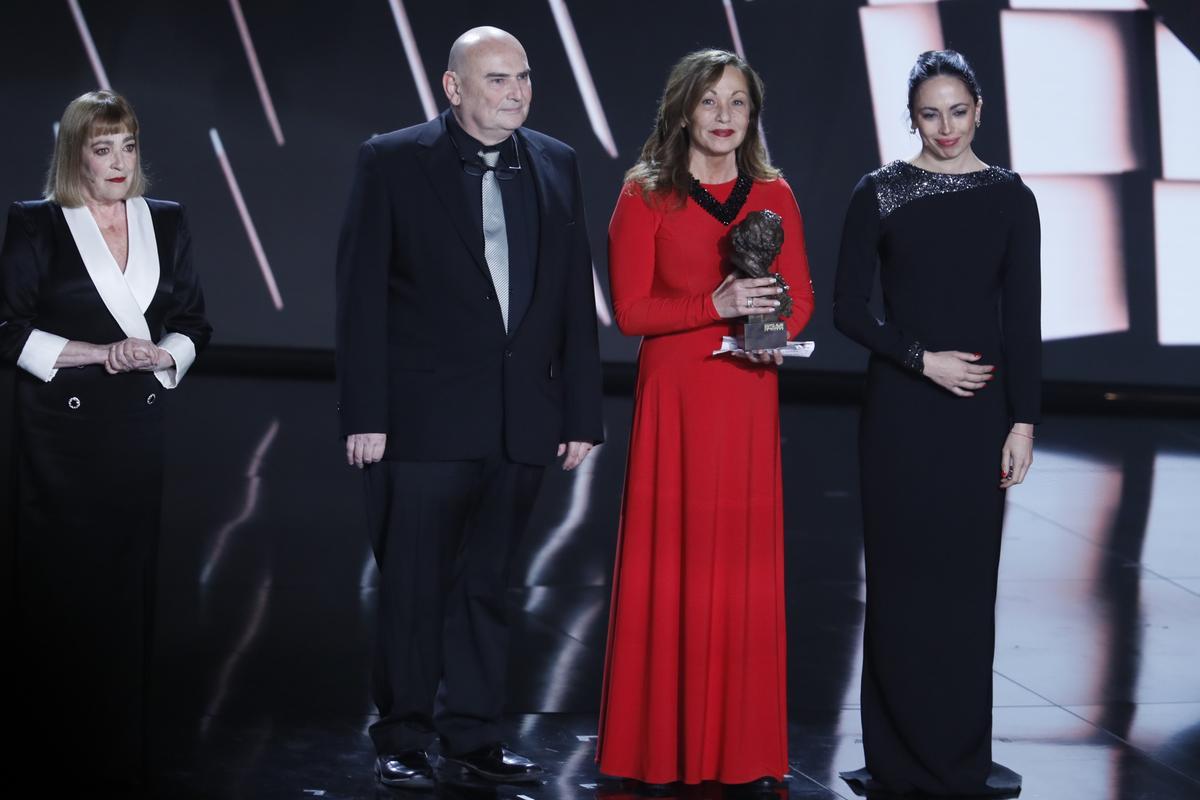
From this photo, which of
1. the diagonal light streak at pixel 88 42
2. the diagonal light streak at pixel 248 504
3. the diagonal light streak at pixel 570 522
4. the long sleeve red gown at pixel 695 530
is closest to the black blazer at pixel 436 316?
the long sleeve red gown at pixel 695 530

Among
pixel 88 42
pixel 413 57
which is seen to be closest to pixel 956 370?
pixel 413 57

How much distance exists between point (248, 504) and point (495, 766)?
3368 mm

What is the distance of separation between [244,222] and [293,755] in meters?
7.12

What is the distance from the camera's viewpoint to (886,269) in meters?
3.56

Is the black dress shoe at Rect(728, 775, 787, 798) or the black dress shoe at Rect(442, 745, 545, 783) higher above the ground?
the black dress shoe at Rect(442, 745, 545, 783)

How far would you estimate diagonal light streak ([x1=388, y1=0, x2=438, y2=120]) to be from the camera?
10180 millimetres

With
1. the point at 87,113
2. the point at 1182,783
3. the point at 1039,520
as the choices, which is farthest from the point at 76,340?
the point at 1039,520

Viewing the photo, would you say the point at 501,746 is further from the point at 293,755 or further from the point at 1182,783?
the point at 1182,783

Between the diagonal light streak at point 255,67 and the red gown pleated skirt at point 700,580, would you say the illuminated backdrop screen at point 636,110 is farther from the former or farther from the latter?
the red gown pleated skirt at point 700,580

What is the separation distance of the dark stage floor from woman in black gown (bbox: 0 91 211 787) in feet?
0.87

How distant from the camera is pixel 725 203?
352cm

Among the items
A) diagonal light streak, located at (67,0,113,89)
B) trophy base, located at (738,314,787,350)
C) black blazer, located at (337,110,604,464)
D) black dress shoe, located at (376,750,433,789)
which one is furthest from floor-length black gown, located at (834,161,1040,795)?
diagonal light streak, located at (67,0,113,89)

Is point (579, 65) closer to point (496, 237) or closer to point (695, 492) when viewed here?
point (496, 237)

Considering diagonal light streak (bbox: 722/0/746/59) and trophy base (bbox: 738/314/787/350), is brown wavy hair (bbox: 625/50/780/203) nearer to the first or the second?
trophy base (bbox: 738/314/787/350)
